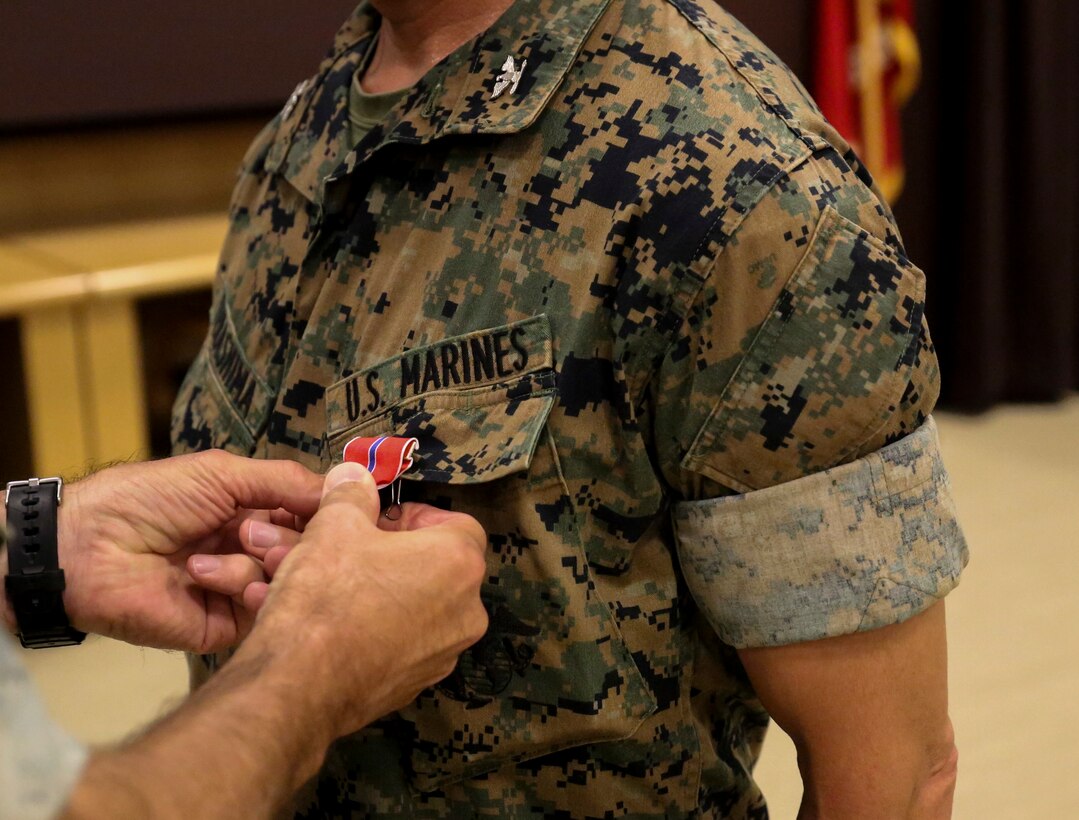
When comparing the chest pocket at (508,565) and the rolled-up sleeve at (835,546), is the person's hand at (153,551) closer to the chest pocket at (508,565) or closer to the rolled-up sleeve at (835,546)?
the chest pocket at (508,565)

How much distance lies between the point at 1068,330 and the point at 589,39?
331 centimetres

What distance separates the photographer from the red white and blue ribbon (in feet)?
3.13

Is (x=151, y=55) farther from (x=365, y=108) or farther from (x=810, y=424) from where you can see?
(x=810, y=424)

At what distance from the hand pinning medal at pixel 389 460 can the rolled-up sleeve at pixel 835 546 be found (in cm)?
22

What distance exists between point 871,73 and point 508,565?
299cm

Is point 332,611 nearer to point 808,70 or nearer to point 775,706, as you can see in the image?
point 775,706

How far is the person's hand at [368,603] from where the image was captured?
79 centimetres

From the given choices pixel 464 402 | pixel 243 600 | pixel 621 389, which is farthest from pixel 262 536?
pixel 621 389

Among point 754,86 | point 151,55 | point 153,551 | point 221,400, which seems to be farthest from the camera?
point 151,55

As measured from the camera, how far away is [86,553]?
1.06 metres

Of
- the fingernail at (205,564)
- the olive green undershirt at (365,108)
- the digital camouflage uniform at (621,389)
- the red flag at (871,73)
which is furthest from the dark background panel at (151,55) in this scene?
the fingernail at (205,564)

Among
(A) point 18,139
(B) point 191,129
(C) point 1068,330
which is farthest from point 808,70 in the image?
(A) point 18,139

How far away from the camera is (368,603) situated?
0.83 m

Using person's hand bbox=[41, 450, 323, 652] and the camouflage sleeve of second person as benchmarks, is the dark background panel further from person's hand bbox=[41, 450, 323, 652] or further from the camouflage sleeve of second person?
the camouflage sleeve of second person
